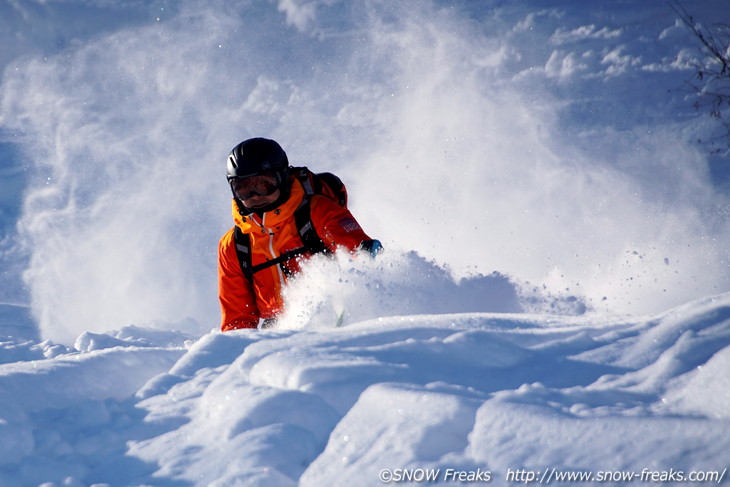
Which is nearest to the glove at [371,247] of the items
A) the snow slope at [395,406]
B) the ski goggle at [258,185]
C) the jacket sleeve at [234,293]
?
the ski goggle at [258,185]

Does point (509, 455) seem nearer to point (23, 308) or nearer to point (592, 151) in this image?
point (23, 308)

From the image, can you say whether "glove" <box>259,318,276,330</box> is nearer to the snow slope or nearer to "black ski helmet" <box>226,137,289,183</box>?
"black ski helmet" <box>226,137,289,183</box>

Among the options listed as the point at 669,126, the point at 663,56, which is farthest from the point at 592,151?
the point at 663,56

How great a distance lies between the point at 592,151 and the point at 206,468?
24009mm

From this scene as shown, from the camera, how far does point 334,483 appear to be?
1.70 m

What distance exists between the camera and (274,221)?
16.2 ft

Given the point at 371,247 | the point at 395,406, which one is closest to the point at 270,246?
the point at 371,247

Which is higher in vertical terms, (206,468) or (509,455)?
(206,468)

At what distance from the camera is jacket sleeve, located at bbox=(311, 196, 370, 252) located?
4.71 meters

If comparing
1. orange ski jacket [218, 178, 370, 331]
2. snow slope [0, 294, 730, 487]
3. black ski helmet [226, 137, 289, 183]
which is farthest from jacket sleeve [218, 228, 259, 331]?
snow slope [0, 294, 730, 487]

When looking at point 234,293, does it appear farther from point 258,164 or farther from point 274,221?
point 258,164

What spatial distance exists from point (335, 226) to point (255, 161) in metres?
0.95

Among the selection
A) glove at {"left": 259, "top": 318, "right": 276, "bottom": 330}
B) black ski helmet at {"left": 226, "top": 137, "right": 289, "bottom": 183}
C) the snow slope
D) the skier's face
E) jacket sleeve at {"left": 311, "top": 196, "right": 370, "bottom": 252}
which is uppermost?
black ski helmet at {"left": 226, "top": 137, "right": 289, "bottom": 183}

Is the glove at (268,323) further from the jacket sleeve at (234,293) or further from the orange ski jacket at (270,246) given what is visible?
the jacket sleeve at (234,293)
